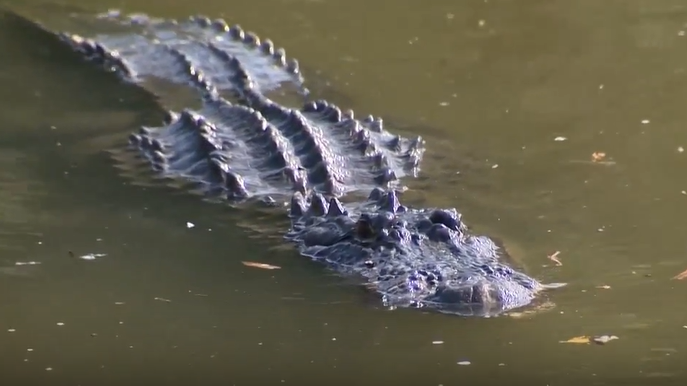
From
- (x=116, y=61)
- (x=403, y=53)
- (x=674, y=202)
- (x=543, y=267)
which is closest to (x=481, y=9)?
(x=403, y=53)

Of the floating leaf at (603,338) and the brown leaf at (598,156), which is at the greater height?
the brown leaf at (598,156)

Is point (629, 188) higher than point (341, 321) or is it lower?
higher

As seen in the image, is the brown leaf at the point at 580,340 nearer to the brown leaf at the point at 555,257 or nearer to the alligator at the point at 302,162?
the alligator at the point at 302,162

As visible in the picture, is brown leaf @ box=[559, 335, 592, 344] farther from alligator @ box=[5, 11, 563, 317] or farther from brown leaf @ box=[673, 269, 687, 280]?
brown leaf @ box=[673, 269, 687, 280]

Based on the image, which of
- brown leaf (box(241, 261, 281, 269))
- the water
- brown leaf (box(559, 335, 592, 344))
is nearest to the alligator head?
the water

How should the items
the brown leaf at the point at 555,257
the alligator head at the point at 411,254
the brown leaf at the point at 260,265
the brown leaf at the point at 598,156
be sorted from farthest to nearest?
the brown leaf at the point at 598,156
the brown leaf at the point at 260,265
the brown leaf at the point at 555,257
the alligator head at the point at 411,254

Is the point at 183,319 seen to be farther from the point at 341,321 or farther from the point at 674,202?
the point at 674,202

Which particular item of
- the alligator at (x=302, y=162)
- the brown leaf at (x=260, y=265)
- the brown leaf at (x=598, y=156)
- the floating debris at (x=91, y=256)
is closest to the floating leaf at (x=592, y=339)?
the alligator at (x=302, y=162)

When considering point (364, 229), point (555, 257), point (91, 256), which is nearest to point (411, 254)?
point (364, 229)
